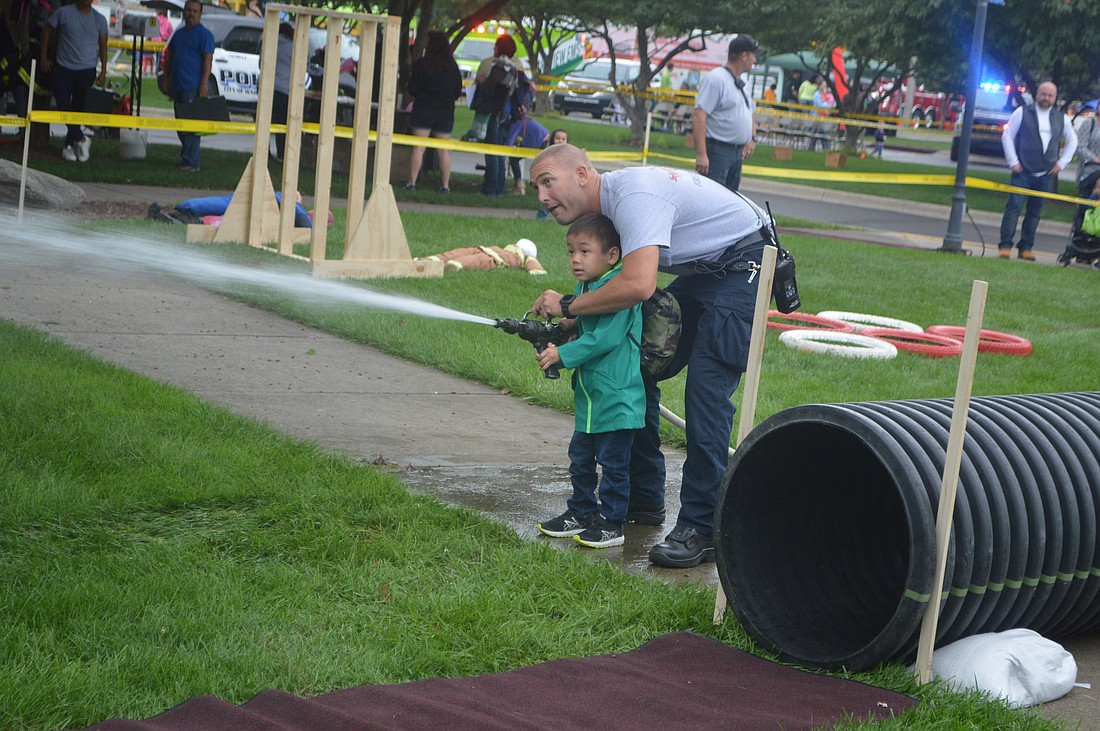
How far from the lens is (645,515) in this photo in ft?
17.9

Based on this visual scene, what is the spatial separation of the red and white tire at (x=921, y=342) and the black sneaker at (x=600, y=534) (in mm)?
5051

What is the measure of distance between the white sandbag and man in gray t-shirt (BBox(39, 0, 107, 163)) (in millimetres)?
15225

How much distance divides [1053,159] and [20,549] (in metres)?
15.6

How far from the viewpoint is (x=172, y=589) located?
4156 millimetres

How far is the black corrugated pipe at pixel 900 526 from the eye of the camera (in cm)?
383

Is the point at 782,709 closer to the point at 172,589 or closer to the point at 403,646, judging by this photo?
the point at 403,646

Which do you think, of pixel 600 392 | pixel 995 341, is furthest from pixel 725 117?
pixel 600 392

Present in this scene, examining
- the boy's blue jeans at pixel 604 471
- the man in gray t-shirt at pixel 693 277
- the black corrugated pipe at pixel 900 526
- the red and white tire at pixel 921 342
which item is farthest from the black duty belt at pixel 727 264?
the red and white tire at pixel 921 342

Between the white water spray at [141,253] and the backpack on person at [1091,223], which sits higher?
the backpack on person at [1091,223]

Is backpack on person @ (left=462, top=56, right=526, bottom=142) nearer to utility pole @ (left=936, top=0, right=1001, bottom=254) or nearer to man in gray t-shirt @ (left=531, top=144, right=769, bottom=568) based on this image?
utility pole @ (left=936, top=0, right=1001, bottom=254)

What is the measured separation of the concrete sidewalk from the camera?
5.52 meters

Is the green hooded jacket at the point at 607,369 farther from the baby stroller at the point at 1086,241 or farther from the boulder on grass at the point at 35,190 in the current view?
the baby stroller at the point at 1086,241

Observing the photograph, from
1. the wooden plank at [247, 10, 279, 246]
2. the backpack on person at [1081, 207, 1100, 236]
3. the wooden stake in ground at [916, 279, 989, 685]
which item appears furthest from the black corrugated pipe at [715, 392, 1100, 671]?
the backpack on person at [1081, 207, 1100, 236]

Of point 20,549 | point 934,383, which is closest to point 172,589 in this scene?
point 20,549
